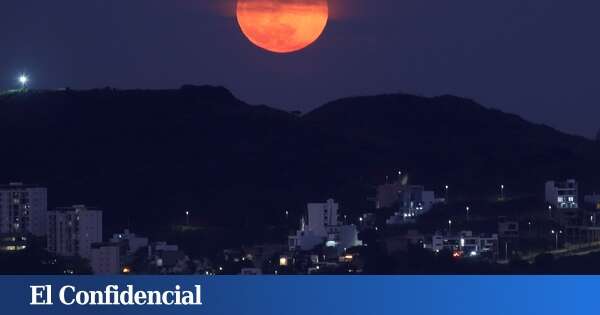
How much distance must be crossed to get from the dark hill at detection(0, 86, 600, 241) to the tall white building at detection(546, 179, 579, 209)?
3.27ft

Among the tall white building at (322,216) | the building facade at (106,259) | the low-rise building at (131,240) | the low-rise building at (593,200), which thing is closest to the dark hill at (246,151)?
the tall white building at (322,216)

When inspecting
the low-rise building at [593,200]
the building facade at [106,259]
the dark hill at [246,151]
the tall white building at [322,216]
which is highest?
the dark hill at [246,151]

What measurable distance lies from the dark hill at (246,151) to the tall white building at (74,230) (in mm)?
1079

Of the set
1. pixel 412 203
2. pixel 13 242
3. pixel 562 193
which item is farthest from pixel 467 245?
pixel 13 242

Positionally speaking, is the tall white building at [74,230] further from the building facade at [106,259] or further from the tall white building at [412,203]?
the tall white building at [412,203]

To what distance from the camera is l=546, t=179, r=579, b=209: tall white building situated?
2548cm

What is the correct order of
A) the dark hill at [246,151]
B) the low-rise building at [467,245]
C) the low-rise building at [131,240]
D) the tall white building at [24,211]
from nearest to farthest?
the low-rise building at [467,245], the low-rise building at [131,240], the tall white building at [24,211], the dark hill at [246,151]

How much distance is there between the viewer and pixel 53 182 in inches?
1176

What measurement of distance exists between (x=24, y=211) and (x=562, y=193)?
363 inches

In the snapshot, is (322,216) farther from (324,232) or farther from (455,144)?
(455,144)

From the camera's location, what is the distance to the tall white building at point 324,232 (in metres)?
23.2

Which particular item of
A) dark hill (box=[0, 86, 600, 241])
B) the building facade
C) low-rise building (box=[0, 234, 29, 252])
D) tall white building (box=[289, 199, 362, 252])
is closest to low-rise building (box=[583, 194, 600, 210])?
dark hill (box=[0, 86, 600, 241])

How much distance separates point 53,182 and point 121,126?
16.4 feet

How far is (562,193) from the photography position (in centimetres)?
2597
